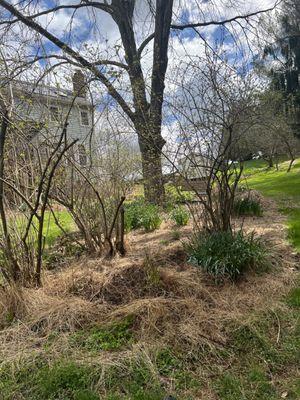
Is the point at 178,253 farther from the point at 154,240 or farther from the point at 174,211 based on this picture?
the point at 174,211

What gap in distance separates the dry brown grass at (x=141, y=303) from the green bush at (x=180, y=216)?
2838 mm

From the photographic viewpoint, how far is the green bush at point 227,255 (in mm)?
4305

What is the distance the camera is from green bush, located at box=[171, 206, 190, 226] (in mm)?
7566

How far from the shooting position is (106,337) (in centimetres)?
331

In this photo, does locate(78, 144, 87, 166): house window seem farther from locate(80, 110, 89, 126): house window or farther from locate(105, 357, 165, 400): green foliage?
locate(105, 357, 165, 400): green foliage

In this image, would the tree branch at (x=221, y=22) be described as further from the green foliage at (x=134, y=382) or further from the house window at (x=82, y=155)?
the green foliage at (x=134, y=382)

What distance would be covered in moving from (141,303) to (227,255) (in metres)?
1.33

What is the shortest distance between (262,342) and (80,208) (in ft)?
11.4

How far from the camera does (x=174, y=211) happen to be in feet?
25.5

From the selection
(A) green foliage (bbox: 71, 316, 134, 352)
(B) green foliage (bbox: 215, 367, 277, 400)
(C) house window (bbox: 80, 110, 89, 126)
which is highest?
(C) house window (bbox: 80, 110, 89, 126)

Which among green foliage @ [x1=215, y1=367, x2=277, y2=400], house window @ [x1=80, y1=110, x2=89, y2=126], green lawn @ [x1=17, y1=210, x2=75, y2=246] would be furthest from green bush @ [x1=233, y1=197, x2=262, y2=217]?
green foliage @ [x1=215, y1=367, x2=277, y2=400]

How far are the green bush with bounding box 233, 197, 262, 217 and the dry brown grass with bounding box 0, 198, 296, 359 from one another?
355cm

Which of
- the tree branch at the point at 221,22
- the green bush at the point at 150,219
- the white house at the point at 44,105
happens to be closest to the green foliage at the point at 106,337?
the white house at the point at 44,105

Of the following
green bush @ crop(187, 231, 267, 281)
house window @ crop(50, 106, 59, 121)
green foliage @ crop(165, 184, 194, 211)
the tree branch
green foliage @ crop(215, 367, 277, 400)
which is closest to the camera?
green foliage @ crop(215, 367, 277, 400)
